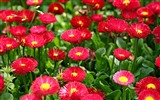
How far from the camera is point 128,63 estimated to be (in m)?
2.80

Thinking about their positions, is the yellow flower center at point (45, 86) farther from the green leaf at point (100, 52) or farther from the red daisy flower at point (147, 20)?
the red daisy flower at point (147, 20)

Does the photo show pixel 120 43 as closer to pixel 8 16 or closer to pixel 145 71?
pixel 145 71

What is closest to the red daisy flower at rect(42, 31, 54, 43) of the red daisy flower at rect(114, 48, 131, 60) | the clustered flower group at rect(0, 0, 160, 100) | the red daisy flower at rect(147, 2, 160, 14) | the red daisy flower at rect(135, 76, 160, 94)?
the clustered flower group at rect(0, 0, 160, 100)

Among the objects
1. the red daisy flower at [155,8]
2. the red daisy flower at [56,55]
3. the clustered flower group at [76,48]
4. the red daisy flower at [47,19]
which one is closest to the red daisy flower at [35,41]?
the clustered flower group at [76,48]

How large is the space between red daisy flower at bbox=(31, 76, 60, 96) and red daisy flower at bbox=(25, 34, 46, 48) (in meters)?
0.44

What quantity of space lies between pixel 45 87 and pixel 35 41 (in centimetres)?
58

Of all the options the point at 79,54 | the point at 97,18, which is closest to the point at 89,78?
the point at 79,54

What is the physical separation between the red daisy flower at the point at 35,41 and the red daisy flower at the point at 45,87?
44 cm

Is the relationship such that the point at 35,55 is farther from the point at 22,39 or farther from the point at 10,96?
the point at 10,96

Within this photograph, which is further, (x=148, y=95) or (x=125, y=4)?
(x=125, y=4)

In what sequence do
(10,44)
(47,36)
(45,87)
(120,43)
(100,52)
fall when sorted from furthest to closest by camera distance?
(120,43)
(100,52)
(47,36)
(10,44)
(45,87)

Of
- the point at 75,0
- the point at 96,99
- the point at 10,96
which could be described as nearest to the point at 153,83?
the point at 96,99

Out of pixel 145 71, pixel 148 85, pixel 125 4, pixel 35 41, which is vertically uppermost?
pixel 125 4

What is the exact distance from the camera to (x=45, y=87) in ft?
6.82
